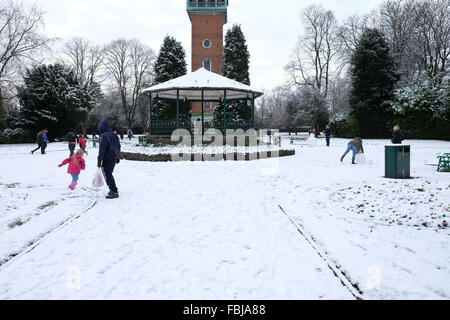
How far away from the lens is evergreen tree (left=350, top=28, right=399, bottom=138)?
31734 millimetres

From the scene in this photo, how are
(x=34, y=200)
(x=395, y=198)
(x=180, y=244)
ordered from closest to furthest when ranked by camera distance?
1. (x=180, y=244)
2. (x=395, y=198)
3. (x=34, y=200)

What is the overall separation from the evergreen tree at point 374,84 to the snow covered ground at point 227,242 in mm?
26542

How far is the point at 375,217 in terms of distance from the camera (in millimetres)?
5762

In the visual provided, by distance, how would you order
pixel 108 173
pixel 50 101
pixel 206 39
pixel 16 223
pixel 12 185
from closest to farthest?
pixel 16 223 → pixel 108 173 → pixel 12 185 → pixel 50 101 → pixel 206 39

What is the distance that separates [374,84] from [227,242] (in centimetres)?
3275

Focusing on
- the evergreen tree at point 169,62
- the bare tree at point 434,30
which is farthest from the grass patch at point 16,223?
the bare tree at point 434,30

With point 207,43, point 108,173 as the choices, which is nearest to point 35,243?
point 108,173

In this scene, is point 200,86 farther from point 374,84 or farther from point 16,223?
point 374,84

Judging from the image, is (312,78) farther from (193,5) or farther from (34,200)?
(34,200)

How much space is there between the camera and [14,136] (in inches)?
1276

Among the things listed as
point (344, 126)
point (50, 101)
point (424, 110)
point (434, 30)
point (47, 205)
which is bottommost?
point (47, 205)
